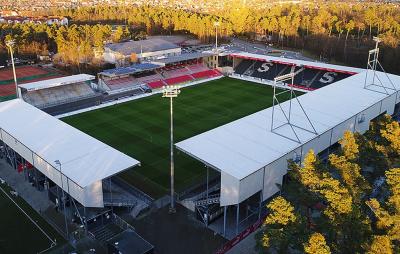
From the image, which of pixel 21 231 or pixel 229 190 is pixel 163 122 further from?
pixel 21 231

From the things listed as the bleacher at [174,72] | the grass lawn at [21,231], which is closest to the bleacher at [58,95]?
the bleacher at [174,72]

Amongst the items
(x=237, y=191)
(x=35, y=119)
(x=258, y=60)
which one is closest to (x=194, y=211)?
(x=237, y=191)

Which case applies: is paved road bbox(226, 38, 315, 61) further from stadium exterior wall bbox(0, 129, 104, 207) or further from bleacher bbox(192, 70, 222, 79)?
stadium exterior wall bbox(0, 129, 104, 207)

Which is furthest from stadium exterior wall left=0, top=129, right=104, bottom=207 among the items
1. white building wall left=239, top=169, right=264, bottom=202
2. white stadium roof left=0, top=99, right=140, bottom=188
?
white building wall left=239, top=169, right=264, bottom=202

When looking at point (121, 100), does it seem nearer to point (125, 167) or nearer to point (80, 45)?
point (80, 45)

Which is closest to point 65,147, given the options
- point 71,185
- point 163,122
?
point 71,185

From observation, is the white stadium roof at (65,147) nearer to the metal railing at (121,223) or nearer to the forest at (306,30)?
the metal railing at (121,223)
